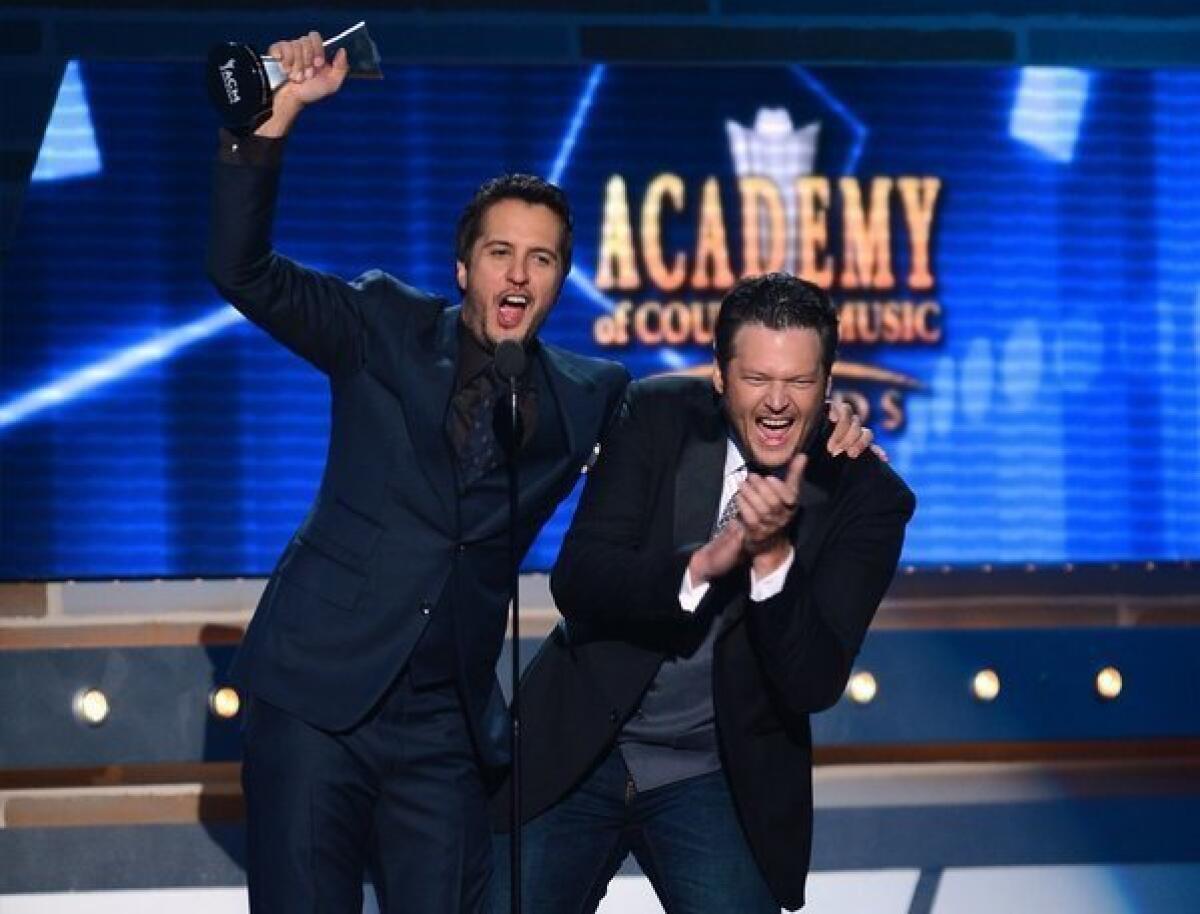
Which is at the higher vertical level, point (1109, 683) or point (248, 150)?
point (248, 150)

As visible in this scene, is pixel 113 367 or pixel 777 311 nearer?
pixel 777 311

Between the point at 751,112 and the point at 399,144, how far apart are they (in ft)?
2.65

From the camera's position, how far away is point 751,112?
17.7 ft

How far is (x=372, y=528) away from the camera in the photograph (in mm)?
3723

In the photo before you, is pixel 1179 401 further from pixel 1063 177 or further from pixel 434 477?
pixel 434 477

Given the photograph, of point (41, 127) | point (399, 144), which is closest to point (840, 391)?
point (399, 144)

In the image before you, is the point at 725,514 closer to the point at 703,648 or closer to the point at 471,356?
the point at 703,648

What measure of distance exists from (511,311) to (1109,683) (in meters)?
2.45

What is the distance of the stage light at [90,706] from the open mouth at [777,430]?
2.35 meters

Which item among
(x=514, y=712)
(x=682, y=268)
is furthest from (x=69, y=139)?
(x=514, y=712)

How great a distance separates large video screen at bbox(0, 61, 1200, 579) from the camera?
5.31 metres

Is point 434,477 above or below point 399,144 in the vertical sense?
below

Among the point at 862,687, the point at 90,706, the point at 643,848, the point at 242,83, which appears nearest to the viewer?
the point at 242,83

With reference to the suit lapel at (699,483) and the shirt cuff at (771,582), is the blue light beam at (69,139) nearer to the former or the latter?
the suit lapel at (699,483)
